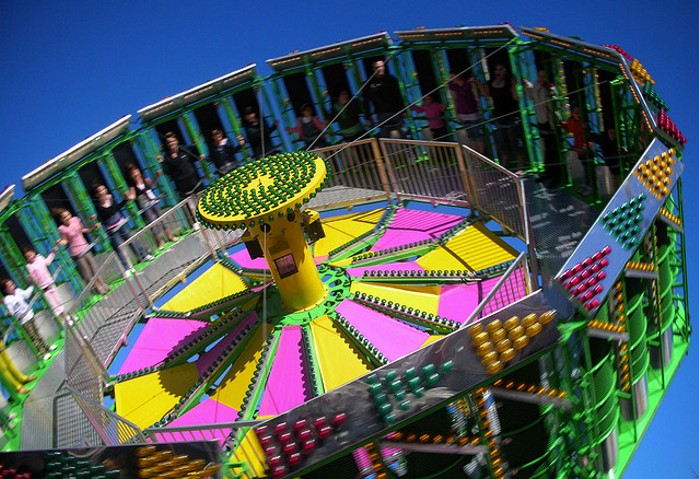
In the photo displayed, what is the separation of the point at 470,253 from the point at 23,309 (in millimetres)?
8824

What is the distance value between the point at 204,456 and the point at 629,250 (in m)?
5.96

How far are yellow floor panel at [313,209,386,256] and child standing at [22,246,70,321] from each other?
18.0 ft

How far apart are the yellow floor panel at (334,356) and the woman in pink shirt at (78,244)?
551 centimetres

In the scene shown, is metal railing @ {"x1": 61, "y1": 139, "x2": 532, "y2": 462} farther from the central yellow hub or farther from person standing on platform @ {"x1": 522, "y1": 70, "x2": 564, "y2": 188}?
the central yellow hub

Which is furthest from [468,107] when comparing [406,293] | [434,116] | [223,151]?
[223,151]

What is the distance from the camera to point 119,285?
15.0 meters

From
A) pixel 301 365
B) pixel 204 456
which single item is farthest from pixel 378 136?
pixel 204 456

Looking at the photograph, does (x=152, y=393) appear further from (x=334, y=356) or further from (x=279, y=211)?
(x=279, y=211)

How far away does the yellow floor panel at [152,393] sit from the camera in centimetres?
1202

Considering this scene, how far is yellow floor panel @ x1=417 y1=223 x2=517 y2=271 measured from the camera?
13.3 m

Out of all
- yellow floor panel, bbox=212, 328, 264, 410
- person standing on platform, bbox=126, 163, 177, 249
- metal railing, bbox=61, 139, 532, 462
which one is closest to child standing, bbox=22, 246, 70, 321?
metal railing, bbox=61, 139, 532, 462

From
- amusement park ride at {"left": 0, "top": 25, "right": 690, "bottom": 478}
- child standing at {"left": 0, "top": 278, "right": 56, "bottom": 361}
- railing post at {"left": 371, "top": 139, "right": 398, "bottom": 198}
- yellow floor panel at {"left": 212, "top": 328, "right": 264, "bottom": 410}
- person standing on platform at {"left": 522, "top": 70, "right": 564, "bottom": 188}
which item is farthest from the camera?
railing post at {"left": 371, "top": 139, "right": 398, "bottom": 198}

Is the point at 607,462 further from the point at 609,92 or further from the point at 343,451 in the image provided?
the point at 609,92

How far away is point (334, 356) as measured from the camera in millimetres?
11711
